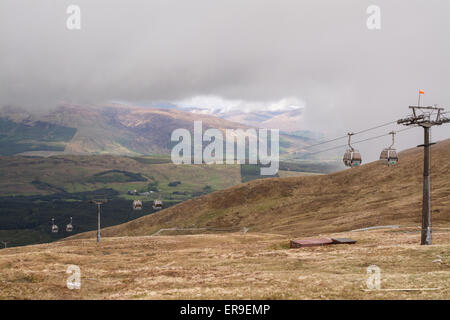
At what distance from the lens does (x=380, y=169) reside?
12631 cm

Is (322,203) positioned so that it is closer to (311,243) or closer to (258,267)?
(311,243)

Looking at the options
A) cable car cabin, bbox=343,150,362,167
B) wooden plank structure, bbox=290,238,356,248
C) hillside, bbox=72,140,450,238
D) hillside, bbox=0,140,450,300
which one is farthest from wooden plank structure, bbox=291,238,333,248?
hillside, bbox=72,140,450,238

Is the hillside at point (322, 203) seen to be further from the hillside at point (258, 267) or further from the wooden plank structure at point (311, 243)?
the wooden plank structure at point (311, 243)

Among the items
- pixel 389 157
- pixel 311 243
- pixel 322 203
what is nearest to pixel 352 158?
pixel 389 157

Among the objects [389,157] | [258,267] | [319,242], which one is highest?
[389,157]

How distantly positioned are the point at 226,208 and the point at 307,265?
101 meters

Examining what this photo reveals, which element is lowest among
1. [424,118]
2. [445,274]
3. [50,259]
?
[50,259]

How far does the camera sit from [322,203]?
109 m

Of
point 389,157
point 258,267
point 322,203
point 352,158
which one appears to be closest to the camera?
point 258,267

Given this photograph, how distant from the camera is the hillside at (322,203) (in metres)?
74.6

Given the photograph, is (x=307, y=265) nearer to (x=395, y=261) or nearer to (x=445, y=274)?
(x=395, y=261)
